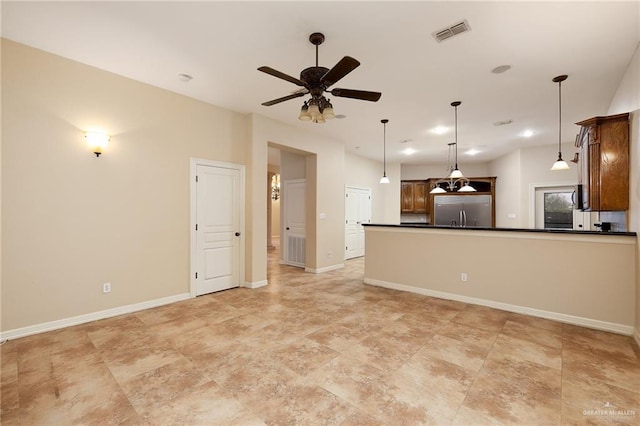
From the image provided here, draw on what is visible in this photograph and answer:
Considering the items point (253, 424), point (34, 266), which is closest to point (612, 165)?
point (253, 424)

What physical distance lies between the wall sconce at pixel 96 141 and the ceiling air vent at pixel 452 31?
12.8ft

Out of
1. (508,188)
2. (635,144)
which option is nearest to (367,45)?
(635,144)

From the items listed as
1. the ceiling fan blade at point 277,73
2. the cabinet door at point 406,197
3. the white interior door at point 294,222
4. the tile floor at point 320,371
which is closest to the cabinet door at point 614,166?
the tile floor at point 320,371

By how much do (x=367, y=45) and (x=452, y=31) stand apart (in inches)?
32.0

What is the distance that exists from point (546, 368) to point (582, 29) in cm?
314

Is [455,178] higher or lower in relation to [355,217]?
higher

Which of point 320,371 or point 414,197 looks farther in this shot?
point 414,197

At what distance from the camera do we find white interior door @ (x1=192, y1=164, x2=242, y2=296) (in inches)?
181

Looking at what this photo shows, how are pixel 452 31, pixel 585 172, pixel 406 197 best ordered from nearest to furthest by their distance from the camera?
1. pixel 452 31
2. pixel 585 172
3. pixel 406 197

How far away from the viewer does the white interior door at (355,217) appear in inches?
318

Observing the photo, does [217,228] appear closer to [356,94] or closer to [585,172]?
[356,94]

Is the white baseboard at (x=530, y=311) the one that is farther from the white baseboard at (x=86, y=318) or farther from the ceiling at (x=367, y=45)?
the white baseboard at (x=86, y=318)

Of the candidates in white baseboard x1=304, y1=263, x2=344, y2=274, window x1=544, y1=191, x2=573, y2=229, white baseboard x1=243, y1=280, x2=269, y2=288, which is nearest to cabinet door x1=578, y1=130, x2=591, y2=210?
window x1=544, y1=191, x2=573, y2=229

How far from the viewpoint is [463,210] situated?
369 inches
